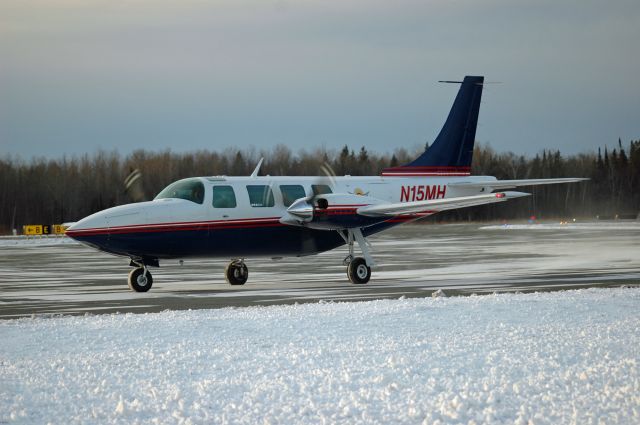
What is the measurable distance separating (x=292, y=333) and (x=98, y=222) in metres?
9.22

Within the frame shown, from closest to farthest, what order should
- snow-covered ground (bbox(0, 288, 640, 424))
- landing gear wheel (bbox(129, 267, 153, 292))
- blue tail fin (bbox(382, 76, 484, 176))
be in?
snow-covered ground (bbox(0, 288, 640, 424)) < landing gear wheel (bbox(129, 267, 153, 292)) < blue tail fin (bbox(382, 76, 484, 176))

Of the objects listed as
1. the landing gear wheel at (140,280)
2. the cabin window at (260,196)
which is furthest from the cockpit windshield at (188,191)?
the landing gear wheel at (140,280)

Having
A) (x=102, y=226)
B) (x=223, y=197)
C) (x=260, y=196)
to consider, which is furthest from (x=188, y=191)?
(x=102, y=226)

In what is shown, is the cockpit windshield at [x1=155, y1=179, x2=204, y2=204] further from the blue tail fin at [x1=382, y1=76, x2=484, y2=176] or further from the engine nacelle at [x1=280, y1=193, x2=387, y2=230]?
the blue tail fin at [x1=382, y1=76, x2=484, y2=176]

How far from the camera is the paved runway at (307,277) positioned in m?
18.5

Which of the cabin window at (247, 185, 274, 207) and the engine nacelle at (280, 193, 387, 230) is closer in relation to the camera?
the engine nacelle at (280, 193, 387, 230)

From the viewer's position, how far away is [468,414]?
7863 mm

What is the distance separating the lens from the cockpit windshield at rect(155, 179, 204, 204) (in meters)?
21.8

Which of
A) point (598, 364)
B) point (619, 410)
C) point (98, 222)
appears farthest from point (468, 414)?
point (98, 222)

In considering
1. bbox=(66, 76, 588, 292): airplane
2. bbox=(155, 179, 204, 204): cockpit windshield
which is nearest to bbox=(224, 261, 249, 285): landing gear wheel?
bbox=(66, 76, 588, 292): airplane

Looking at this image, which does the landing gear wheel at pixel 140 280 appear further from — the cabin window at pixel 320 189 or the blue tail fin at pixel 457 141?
the blue tail fin at pixel 457 141

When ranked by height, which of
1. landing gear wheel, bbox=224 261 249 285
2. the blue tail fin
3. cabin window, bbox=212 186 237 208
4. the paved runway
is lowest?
the paved runway

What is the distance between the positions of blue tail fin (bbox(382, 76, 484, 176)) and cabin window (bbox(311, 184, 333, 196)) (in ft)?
10.3

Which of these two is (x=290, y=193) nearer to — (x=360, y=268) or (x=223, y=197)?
(x=223, y=197)
